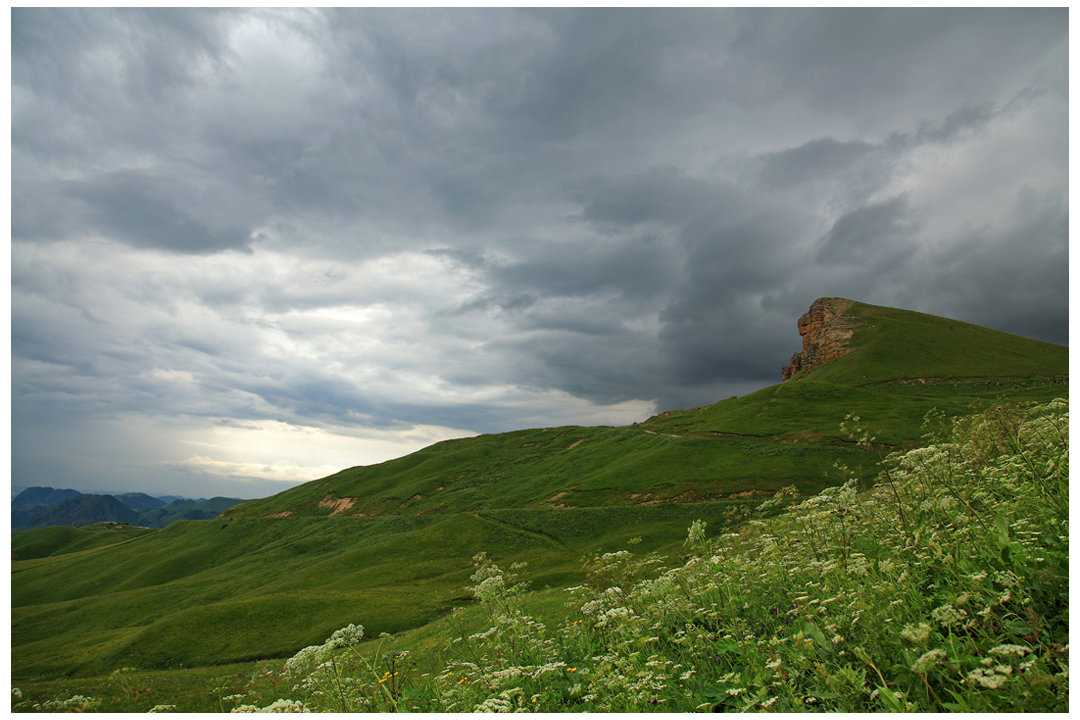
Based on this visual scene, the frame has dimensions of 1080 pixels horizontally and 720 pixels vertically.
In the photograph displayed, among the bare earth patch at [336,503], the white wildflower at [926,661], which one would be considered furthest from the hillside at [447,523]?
the white wildflower at [926,661]

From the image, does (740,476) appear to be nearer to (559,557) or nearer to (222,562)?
(559,557)

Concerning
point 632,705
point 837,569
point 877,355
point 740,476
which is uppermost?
point 877,355

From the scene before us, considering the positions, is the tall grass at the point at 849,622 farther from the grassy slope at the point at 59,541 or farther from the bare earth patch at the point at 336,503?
the grassy slope at the point at 59,541

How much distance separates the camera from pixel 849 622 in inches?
218

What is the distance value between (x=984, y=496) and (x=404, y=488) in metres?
122

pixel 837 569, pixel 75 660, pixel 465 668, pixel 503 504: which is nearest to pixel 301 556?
pixel 503 504

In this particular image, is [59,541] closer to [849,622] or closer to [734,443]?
[734,443]

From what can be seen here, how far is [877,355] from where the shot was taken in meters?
157

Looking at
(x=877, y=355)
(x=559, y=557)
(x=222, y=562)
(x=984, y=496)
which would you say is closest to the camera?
(x=984, y=496)

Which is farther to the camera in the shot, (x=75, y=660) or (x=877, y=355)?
(x=877, y=355)

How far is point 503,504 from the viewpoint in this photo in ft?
286

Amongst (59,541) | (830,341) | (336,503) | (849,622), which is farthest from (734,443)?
(59,541)

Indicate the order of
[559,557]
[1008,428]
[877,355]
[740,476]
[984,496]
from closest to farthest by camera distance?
[984,496]
[1008,428]
[559,557]
[740,476]
[877,355]

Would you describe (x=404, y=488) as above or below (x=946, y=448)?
below
